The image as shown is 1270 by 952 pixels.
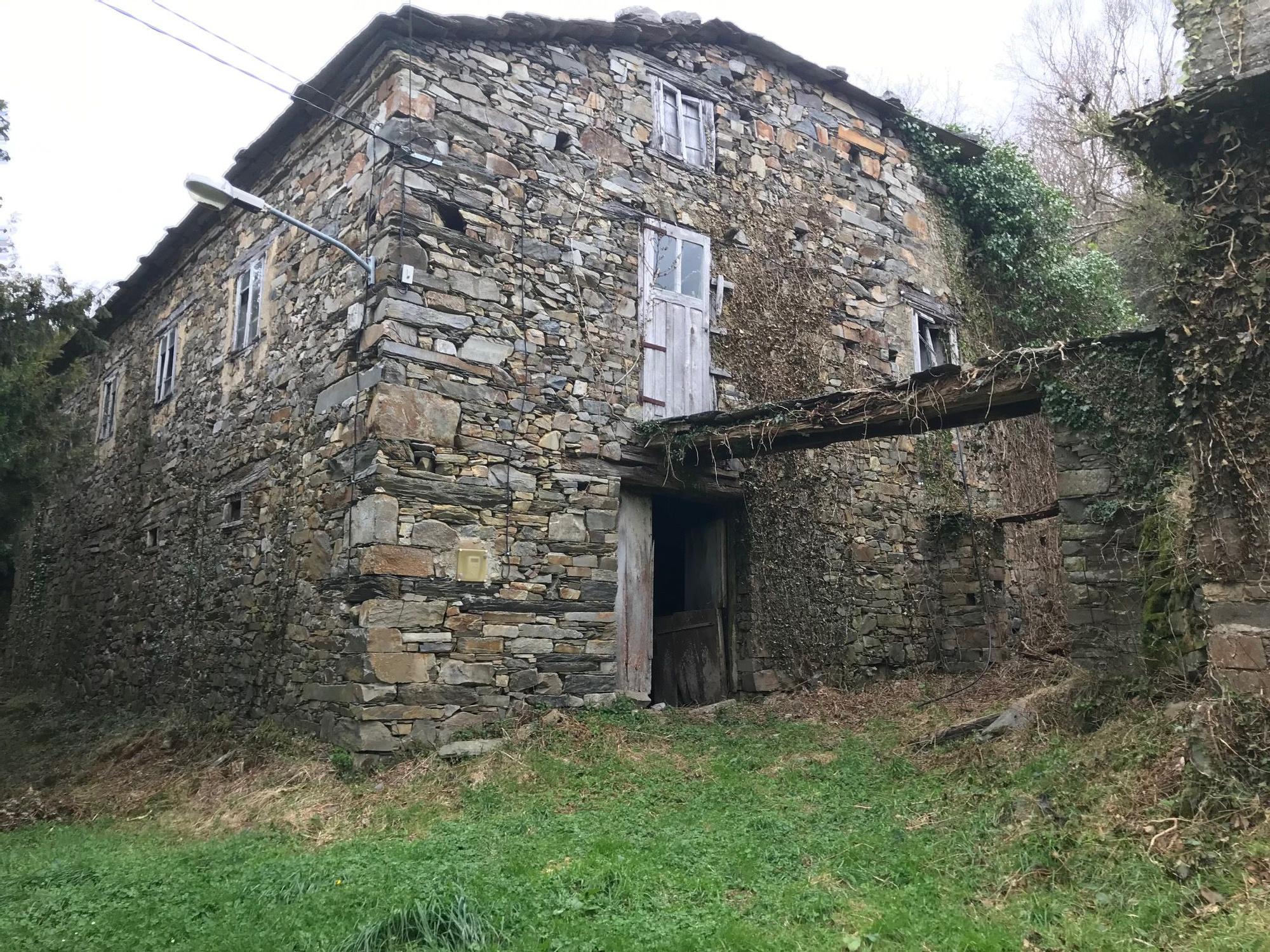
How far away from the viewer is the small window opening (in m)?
7.36

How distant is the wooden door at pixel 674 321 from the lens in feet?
27.5

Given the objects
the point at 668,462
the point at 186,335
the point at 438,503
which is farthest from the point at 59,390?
the point at 668,462

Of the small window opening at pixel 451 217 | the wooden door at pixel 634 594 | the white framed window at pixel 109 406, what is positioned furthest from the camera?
the white framed window at pixel 109 406

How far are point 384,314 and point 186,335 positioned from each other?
5.20m

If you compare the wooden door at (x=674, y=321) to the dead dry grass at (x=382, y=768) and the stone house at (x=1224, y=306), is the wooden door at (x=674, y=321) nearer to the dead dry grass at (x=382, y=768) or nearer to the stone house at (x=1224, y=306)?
the dead dry grass at (x=382, y=768)

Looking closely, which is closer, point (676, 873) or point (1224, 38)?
point (676, 873)

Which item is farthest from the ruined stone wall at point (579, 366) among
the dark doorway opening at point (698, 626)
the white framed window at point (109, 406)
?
the white framed window at point (109, 406)

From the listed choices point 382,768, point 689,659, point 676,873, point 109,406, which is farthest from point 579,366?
point 109,406

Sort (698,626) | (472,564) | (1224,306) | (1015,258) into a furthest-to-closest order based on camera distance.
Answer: (1015,258), (698,626), (472,564), (1224,306)

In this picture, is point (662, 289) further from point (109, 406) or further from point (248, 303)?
point (109, 406)

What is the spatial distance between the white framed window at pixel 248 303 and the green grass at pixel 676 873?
494 cm

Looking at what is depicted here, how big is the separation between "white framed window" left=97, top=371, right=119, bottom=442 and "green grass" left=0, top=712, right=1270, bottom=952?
317 inches

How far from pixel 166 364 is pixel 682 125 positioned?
7.09 metres

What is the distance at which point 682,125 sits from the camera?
9.20m
